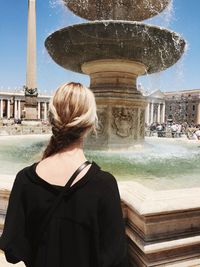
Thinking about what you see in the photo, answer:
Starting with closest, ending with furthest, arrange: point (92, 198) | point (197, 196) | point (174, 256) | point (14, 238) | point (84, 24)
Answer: point (92, 198) → point (14, 238) → point (174, 256) → point (197, 196) → point (84, 24)

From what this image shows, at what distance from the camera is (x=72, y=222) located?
5.15ft

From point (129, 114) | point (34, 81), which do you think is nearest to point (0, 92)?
point (34, 81)

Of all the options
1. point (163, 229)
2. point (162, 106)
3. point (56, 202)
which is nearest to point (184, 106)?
point (162, 106)

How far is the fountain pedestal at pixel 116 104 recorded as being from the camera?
7789 mm

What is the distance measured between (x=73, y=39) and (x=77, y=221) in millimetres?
6011

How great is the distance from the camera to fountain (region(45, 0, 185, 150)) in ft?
21.9

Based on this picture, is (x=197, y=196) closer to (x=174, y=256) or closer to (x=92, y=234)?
(x=174, y=256)

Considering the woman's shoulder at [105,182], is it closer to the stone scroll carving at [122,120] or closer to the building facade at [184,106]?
the stone scroll carving at [122,120]

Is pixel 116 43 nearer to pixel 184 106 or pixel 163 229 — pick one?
pixel 163 229

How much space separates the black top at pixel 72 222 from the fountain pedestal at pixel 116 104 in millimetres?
6125

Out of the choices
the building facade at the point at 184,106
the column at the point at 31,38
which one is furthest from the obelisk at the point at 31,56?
the building facade at the point at 184,106

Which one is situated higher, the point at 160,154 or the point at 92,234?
the point at 92,234

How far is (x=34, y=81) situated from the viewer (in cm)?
3175

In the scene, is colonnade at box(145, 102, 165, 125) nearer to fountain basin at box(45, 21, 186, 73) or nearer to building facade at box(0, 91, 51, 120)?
building facade at box(0, 91, 51, 120)
